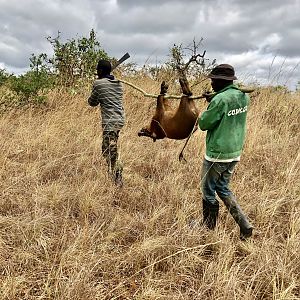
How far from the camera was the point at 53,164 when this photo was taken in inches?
190

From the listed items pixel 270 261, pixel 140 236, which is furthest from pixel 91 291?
pixel 270 261

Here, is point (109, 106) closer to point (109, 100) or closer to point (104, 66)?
point (109, 100)

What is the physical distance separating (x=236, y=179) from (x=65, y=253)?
8.67 feet

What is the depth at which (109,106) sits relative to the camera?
4680 millimetres

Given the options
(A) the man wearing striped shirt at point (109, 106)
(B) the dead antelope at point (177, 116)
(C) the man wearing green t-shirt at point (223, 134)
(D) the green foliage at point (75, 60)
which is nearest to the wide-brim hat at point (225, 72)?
(C) the man wearing green t-shirt at point (223, 134)

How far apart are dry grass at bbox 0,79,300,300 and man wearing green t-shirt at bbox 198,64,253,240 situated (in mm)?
277

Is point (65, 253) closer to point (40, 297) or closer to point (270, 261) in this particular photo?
point (40, 297)

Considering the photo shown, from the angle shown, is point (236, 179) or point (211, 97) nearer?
point (211, 97)

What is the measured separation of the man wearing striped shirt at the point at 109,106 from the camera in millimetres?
4621

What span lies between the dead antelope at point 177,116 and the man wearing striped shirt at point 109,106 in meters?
1.43

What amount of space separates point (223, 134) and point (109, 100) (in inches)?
75.0

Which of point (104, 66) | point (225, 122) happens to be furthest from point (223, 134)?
point (104, 66)

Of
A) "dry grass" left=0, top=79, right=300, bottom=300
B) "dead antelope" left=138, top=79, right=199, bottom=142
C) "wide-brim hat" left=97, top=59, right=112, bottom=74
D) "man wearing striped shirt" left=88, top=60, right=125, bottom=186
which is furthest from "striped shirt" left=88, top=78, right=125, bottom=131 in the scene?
"dead antelope" left=138, top=79, right=199, bottom=142

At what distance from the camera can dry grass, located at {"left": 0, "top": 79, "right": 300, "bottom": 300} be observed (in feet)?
8.71
